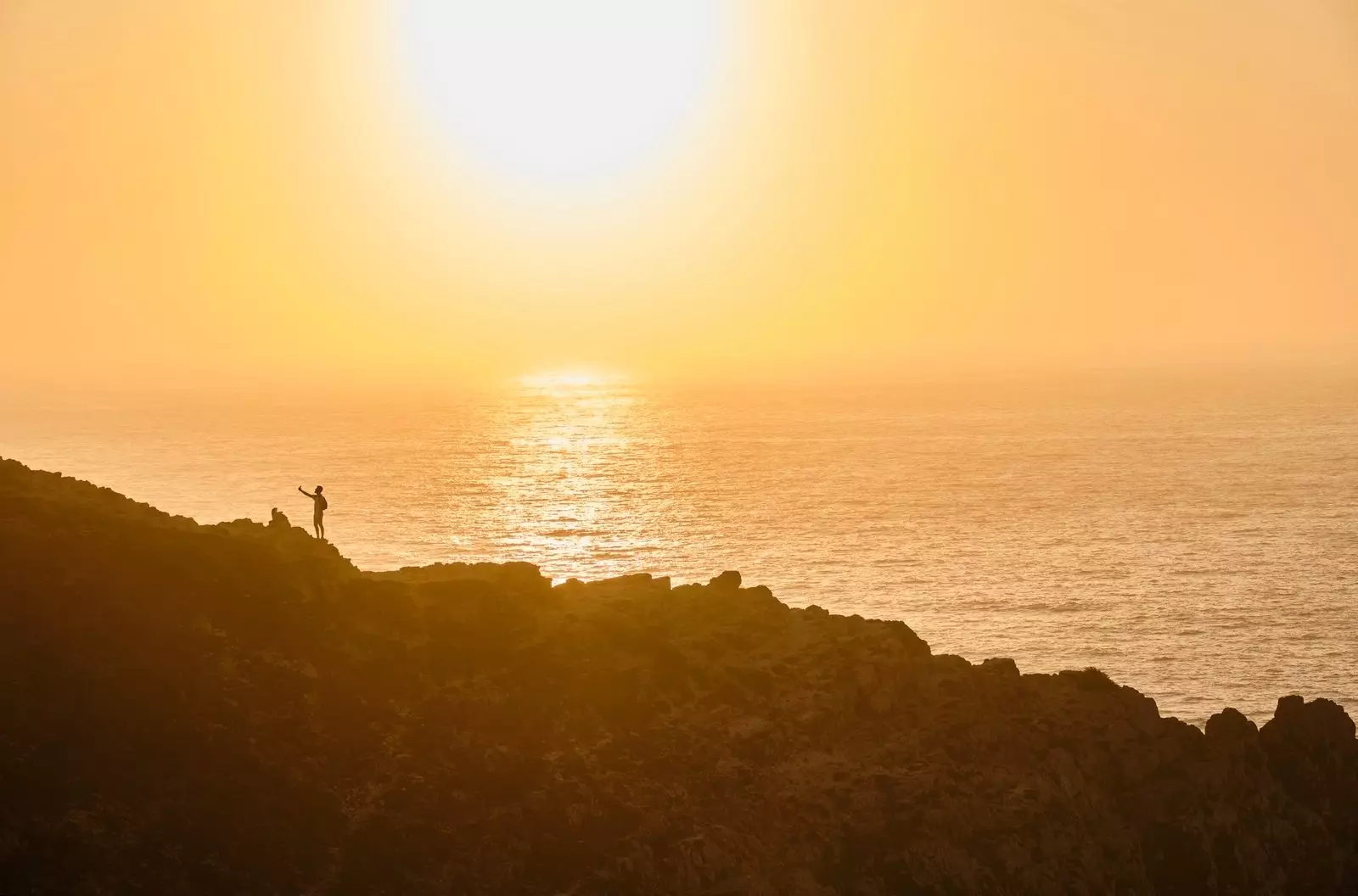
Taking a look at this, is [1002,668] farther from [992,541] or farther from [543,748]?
[992,541]

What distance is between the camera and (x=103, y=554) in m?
40.9

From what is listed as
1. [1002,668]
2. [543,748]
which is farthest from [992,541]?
[543,748]

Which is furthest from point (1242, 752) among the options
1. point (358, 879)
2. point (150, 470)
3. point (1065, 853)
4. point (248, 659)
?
point (150, 470)

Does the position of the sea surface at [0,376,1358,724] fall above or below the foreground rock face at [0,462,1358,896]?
below

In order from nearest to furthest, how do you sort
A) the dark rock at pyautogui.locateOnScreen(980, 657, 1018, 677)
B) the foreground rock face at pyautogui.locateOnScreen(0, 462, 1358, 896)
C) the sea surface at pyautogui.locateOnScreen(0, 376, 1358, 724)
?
1. the foreground rock face at pyautogui.locateOnScreen(0, 462, 1358, 896)
2. the dark rock at pyautogui.locateOnScreen(980, 657, 1018, 677)
3. the sea surface at pyautogui.locateOnScreen(0, 376, 1358, 724)

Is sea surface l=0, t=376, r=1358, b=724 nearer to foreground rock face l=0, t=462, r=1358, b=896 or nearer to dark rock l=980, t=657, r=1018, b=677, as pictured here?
dark rock l=980, t=657, r=1018, b=677

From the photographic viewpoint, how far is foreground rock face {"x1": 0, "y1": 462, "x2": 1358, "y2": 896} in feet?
111

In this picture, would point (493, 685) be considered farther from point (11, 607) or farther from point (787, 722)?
point (11, 607)

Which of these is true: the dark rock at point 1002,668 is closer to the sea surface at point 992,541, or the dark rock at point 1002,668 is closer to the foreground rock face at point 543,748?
the foreground rock face at point 543,748

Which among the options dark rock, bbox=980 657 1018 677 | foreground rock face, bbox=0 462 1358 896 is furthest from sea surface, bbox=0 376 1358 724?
foreground rock face, bbox=0 462 1358 896

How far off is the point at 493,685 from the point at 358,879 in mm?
8711

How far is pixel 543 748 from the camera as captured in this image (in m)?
38.9

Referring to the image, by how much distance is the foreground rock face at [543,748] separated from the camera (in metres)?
33.9

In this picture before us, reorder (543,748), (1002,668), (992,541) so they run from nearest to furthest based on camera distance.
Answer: (543,748), (1002,668), (992,541)
